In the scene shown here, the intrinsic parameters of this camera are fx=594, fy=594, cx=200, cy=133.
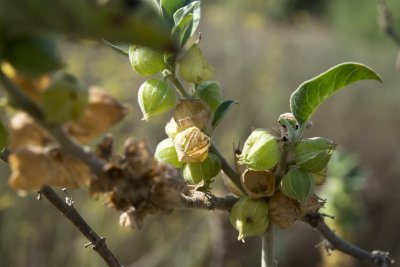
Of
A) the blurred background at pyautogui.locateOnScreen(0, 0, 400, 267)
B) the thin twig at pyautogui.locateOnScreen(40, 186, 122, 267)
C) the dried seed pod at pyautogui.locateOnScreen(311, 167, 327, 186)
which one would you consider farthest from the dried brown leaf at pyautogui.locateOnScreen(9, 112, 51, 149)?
the dried seed pod at pyautogui.locateOnScreen(311, 167, 327, 186)

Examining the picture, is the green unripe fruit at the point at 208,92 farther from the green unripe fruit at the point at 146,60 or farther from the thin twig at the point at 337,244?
the thin twig at the point at 337,244

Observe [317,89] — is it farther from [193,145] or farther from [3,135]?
[3,135]

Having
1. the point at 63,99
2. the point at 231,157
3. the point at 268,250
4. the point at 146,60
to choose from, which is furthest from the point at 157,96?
the point at 231,157

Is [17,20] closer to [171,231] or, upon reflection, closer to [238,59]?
[171,231]

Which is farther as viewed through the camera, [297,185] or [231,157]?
[231,157]

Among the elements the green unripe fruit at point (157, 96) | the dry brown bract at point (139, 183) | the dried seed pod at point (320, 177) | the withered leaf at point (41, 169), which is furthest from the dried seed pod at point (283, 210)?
the withered leaf at point (41, 169)

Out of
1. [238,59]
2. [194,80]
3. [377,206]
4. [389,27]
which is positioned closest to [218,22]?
[238,59]
